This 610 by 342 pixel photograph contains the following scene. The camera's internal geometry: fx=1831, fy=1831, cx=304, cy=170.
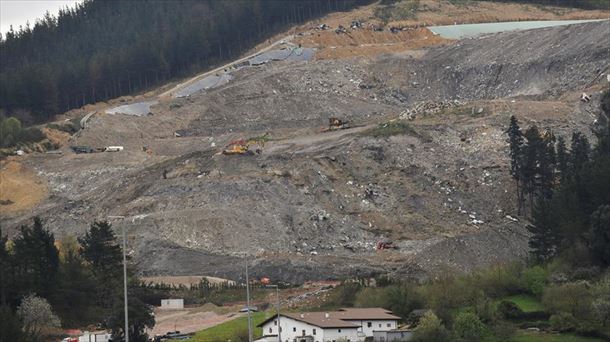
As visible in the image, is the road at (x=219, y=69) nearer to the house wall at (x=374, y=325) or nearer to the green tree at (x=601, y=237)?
the green tree at (x=601, y=237)

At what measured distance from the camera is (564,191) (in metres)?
109

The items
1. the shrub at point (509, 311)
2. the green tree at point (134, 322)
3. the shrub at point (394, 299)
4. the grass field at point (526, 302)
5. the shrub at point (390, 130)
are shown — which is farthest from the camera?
the shrub at point (390, 130)

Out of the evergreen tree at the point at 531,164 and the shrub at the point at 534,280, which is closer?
the shrub at the point at 534,280

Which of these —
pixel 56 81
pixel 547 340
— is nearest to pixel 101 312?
pixel 547 340

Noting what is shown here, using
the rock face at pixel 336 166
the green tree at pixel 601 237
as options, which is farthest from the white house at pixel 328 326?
the rock face at pixel 336 166

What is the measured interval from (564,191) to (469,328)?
2428cm

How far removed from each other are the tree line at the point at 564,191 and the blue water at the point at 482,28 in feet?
155

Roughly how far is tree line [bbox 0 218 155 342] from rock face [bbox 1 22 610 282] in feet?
28.8

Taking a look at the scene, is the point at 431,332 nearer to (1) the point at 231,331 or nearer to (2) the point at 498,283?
(1) the point at 231,331

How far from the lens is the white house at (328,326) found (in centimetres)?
8638

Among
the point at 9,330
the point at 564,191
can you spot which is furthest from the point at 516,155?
the point at 9,330

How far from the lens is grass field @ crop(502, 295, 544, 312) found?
9369 cm

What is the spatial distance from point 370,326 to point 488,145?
4686cm

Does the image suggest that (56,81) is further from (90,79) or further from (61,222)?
(61,222)
